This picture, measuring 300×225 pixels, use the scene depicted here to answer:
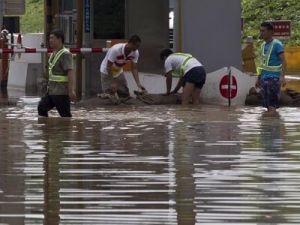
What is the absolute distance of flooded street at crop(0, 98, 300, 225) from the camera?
25.1ft

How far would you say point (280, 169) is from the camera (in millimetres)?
9781

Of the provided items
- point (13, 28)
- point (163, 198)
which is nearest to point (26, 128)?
point (163, 198)

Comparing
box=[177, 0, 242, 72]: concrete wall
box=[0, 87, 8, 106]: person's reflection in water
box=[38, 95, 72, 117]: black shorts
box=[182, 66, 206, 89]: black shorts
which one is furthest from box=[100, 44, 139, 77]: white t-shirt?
box=[38, 95, 72, 117]: black shorts

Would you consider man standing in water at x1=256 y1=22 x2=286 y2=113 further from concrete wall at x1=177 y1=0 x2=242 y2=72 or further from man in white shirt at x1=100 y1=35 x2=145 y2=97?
concrete wall at x1=177 y1=0 x2=242 y2=72

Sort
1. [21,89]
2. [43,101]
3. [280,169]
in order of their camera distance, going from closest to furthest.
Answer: [280,169]
[43,101]
[21,89]

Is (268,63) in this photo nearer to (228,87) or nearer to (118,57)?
(228,87)

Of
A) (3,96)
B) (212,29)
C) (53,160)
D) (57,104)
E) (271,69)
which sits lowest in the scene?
(3,96)

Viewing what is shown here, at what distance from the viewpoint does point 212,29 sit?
19.7m

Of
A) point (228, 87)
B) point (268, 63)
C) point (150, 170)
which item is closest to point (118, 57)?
point (228, 87)

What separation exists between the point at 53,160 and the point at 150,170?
1212 mm

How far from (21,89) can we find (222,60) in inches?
289

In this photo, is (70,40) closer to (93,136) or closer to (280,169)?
(93,136)

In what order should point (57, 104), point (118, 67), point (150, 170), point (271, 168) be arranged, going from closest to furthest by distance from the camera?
1. point (150, 170)
2. point (271, 168)
3. point (57, 104)
4. point (118, 67)

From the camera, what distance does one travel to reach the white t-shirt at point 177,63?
1819 centimetres
